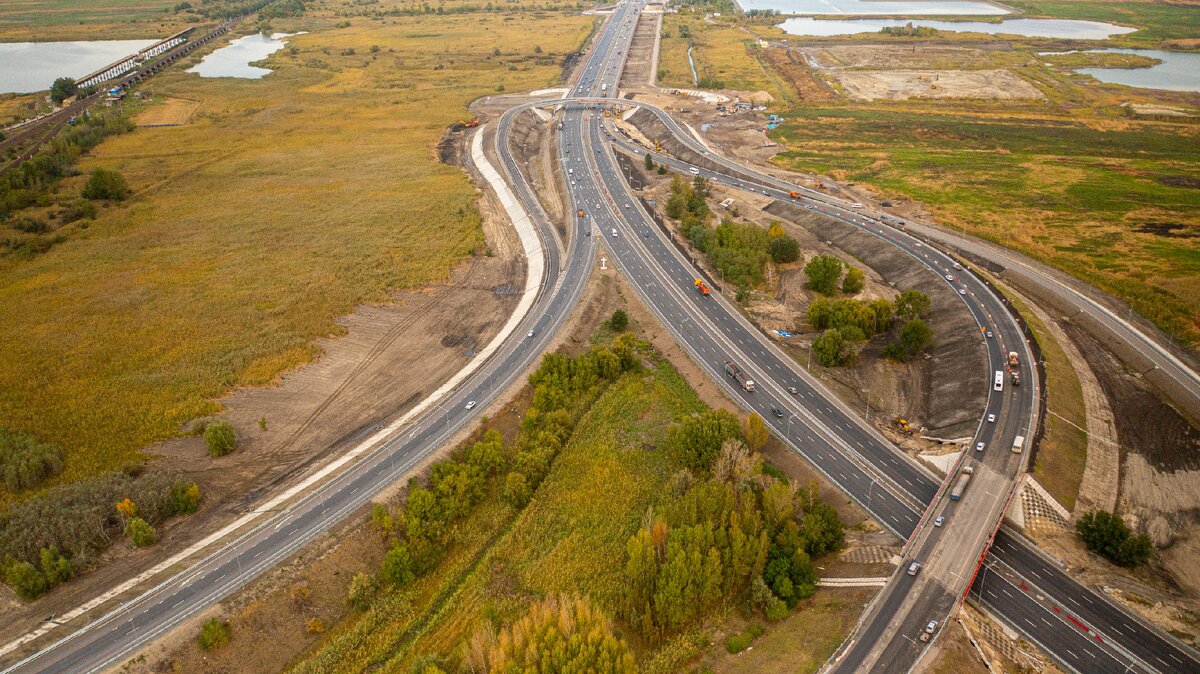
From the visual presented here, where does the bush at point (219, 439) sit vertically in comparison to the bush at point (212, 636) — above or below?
above

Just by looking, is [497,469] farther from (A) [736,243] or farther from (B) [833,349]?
(A) [736,243]

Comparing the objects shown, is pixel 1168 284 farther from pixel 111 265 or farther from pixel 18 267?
pixel 18 267

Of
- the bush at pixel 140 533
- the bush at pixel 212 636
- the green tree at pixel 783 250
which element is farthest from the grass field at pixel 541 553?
the green tree at pixel 783 250

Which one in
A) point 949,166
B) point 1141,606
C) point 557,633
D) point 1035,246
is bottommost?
point 1141,606

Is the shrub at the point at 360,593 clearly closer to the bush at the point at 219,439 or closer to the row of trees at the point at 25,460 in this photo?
the bush at the point at 219,439

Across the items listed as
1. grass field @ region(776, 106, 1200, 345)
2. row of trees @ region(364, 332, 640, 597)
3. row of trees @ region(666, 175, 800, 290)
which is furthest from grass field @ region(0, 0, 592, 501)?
grass field @ region(776, 106, 1200, 345)

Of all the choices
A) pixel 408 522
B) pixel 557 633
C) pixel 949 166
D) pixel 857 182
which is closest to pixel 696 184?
pixel 857 182
